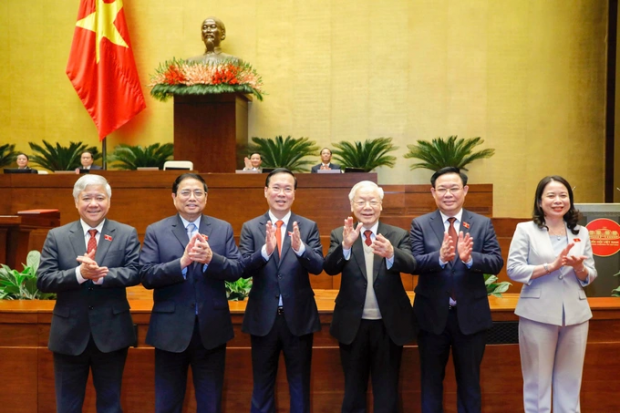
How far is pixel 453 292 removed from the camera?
2.98 m

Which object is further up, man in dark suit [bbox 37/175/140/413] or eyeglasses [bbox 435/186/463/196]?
eyeglasses [bbox 435/186/463/196]

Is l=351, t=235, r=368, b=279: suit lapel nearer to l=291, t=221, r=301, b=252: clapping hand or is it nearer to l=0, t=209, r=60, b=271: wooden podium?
l=291, t=221, r=301, b=252: clapping hand

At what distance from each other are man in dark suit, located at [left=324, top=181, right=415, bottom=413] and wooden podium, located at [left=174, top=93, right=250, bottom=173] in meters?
4.67

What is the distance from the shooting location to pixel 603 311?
11.2 feet

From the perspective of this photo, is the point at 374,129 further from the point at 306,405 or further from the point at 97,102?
the point at 306,405

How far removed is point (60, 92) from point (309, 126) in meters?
3.95

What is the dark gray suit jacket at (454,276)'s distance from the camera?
2.93 m

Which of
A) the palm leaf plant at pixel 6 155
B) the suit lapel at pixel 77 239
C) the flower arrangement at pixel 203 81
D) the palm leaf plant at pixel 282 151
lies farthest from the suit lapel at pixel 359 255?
the palm leaf plant at pixel 6 155

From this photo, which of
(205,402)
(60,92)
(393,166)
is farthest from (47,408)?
(60,92)

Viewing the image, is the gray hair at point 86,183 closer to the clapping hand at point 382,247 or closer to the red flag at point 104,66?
the clapping hand at point 382,247

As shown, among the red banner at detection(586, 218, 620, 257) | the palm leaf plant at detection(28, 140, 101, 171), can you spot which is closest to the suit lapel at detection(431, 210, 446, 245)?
the red banner at detection(586, 218, 620, 257)

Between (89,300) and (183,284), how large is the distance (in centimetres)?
45

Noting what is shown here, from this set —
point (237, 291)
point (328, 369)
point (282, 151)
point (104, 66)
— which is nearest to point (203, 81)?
point (282, 151)

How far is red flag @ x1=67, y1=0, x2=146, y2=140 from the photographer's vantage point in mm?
7914
